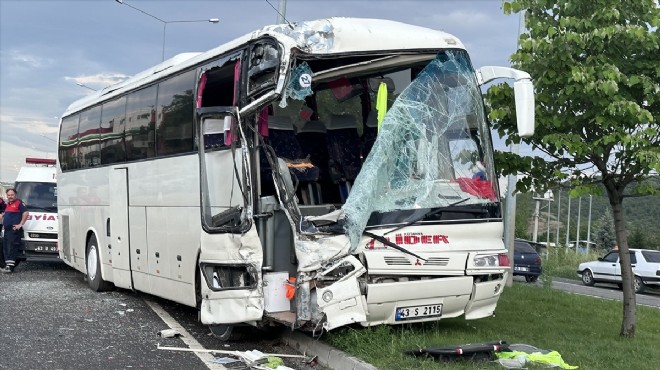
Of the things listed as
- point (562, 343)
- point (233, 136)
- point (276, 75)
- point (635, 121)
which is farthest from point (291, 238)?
point (635, 121)

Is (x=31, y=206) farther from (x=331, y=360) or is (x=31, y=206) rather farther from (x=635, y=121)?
(x=635, y=121)

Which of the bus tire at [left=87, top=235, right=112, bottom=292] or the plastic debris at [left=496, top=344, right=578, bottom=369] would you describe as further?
the bus tire at [left=87, top=235, right=112, bottom=292]

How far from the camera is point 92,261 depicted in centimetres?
1394

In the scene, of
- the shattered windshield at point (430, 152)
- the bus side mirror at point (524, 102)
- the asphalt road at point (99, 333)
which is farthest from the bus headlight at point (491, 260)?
the asphalt road at point (99, 333)

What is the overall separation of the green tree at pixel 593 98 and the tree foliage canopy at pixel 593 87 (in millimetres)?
12

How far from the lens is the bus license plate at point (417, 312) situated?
297 inches

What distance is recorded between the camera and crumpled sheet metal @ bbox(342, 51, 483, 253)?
7477 mm

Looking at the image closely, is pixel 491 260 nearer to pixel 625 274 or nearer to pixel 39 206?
pixel 625 274

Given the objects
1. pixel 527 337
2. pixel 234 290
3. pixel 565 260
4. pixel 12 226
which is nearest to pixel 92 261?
pixel 12 226

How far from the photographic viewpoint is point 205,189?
831 cm

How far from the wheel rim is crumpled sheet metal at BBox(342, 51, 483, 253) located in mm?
7845

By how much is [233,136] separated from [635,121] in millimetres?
4541

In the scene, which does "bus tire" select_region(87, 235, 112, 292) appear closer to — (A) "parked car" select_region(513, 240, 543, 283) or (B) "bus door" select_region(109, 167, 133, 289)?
(B) "bus door" select_region(109, 167, 133, 289)

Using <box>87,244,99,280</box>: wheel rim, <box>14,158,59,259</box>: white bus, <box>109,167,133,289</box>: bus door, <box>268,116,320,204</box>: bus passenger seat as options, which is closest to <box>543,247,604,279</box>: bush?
<box>14,158,59,259</box>: white bus
